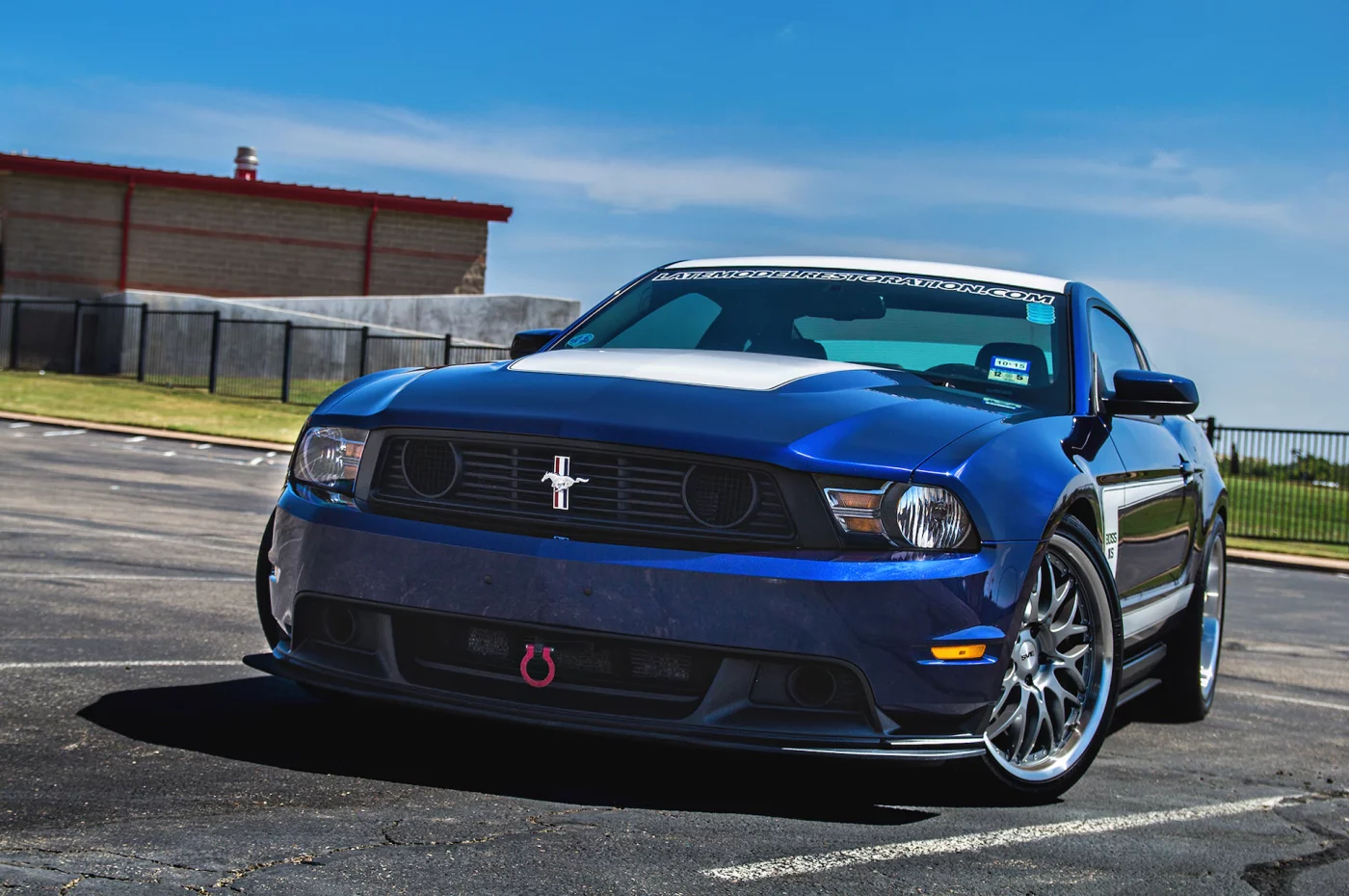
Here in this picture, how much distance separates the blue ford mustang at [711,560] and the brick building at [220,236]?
127 ft

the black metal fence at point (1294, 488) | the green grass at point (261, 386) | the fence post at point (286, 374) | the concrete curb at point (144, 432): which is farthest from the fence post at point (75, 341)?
the black metal fence at point (1294, 488)

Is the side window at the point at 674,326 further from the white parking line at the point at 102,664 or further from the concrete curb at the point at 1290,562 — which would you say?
the concrete curb at the point at 1290,562

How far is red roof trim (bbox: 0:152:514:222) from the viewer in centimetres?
3959

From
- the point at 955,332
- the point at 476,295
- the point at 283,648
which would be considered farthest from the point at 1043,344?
the point at 476,295

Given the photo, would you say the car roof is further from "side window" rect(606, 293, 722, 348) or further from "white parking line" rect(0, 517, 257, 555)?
"white parking line" rect(0, 517, 257, 555)

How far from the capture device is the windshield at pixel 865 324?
514cm

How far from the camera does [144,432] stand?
23875 millimetres

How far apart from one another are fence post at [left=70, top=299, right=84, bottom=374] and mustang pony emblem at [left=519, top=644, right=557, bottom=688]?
119ft

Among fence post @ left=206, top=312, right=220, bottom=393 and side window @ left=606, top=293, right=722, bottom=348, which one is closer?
side window @ left=606, top=293, right=722, bottom=348

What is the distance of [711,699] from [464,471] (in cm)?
86

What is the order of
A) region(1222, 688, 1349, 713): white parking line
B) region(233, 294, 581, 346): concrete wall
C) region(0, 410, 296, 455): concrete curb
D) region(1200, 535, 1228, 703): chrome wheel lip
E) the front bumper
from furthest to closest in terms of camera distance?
region(233, 294, 581, 346): concrete wall, region(0, 410, 296, 455): concrete curb, region(1222, 688, 1349, 713): white parking line, region(1200, 535, 1228, 703): chrome wheel lip, the front bumper

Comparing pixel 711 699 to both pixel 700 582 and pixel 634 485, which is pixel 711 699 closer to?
pixel 700 582

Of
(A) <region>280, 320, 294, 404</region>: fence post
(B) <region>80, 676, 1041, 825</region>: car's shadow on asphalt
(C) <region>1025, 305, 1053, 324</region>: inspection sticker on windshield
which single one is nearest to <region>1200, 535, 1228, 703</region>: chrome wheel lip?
(C) <region>1025, 305, 1053, 324</region>: inspection sticker on windshield

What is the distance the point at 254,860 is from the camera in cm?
323
